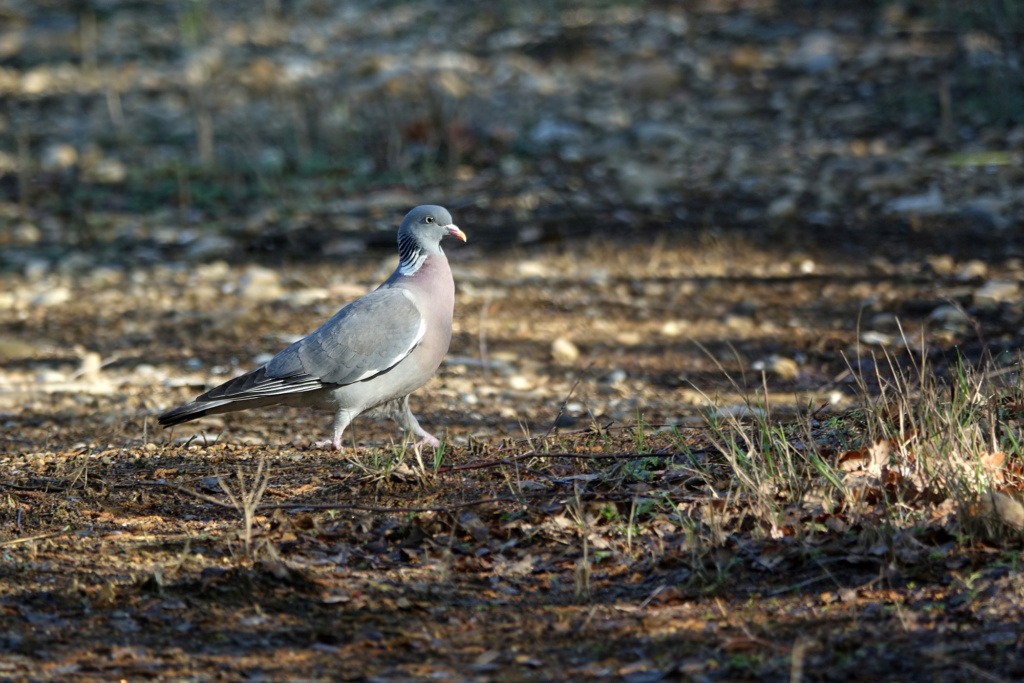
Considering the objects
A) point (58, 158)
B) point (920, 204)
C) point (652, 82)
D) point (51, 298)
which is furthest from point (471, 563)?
point (652, 82)

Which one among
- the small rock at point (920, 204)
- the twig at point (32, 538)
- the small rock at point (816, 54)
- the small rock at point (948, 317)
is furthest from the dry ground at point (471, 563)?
the small rock at point (816, 54)

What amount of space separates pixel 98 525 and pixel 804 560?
224cm

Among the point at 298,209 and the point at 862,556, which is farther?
the point at 298,209

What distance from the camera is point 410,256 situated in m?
5.05

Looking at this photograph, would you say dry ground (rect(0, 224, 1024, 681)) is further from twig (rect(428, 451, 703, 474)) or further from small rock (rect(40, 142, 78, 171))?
small rock (rect(40, 142, 78, 171))

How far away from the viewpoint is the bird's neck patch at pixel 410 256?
5.00 meters

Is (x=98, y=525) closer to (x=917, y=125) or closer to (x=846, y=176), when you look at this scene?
(x=846, y=176)

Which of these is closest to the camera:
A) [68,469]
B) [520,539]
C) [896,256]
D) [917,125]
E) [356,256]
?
[520,539]

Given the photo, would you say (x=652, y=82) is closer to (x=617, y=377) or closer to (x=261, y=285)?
(x=261, y=285)

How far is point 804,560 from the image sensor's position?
3.22 m

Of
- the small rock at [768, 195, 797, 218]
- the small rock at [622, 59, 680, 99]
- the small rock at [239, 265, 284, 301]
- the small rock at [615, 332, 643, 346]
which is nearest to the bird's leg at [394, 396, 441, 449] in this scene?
the small rock at [615, 332, 643, 346]

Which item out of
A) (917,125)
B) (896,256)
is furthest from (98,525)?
(917,125)

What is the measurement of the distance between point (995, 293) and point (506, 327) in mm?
3041

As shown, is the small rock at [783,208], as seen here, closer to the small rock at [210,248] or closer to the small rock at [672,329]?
the small rock at [672,329]
